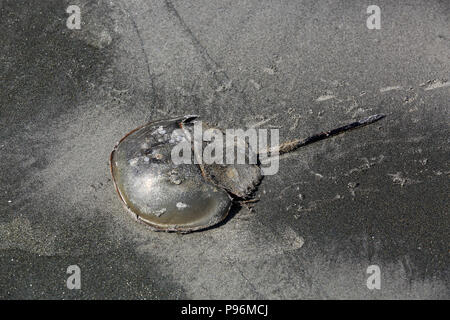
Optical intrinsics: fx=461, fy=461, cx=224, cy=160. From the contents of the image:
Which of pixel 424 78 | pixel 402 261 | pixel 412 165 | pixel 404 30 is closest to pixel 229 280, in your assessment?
pixel 402 261

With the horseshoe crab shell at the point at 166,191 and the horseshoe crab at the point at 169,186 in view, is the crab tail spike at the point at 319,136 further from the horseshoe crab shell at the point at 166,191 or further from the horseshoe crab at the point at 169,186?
the horseshoe crab shell at the point at 166,191

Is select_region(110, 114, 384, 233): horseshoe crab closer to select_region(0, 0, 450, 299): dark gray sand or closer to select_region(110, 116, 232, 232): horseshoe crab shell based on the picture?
select_region(110, 116, 232, 232): horseshoe crab shell

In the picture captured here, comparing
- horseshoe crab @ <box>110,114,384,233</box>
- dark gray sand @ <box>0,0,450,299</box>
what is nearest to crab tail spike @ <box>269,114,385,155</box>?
dark gray sand @ <box>0,0,450,299</box>

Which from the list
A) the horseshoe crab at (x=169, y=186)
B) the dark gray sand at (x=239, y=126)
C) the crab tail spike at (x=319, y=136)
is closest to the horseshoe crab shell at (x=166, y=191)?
the horseshoe crab at (x=169, y=186)
